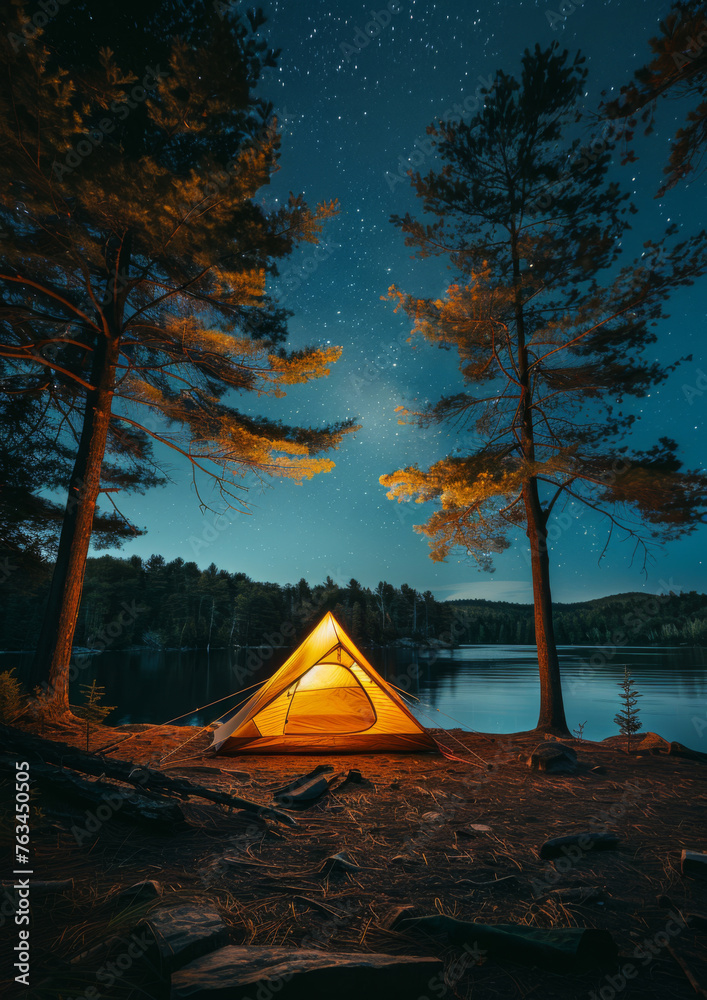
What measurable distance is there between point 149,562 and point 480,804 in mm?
89706

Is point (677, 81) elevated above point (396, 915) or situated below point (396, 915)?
above

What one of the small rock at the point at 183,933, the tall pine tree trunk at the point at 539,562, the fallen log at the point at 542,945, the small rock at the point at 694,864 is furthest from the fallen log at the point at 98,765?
the tall pine tree trunk at the point at 539,562

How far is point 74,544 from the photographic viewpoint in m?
6.47

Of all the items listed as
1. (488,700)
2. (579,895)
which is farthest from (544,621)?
(488,700)

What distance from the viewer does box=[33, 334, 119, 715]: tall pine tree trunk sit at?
608cm

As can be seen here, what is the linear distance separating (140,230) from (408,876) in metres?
8.13

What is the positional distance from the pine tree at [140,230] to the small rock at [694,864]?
6.77 meters

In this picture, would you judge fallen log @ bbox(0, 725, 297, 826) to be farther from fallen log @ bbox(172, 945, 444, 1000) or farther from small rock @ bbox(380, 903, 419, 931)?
fallen log @ bbox(172, 945, 444, 1000)

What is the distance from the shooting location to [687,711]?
1928cm

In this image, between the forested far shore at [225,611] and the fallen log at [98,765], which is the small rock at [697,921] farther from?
the forested far shore at [225,611]

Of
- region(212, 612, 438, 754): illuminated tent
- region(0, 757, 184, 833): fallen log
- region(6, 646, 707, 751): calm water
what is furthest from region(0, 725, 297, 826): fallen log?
region(6, 646, 707, 751): calm water

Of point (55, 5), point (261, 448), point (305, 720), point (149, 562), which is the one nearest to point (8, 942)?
point (305, 720)

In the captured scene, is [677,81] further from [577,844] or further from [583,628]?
[583,628]

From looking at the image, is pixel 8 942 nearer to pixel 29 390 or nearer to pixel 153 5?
pixel 29 390
